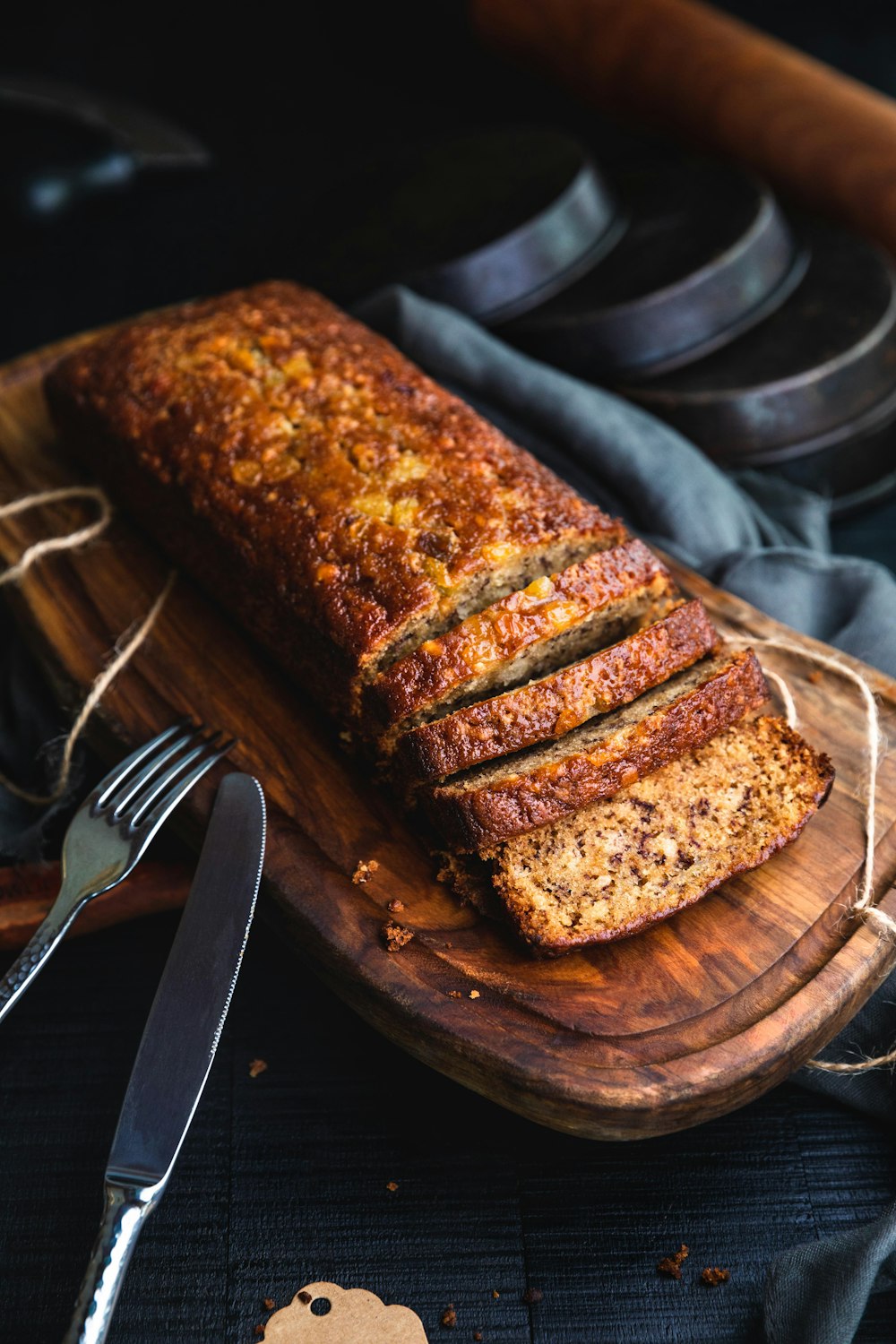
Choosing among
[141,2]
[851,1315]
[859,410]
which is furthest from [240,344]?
[141,2]

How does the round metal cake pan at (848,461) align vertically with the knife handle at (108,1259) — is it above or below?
above

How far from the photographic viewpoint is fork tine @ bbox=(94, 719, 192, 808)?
3000mm

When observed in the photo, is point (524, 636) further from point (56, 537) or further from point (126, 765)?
point (56, 537)

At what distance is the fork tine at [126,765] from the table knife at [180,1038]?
0.26 meters

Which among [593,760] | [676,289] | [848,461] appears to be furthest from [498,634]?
[848,461]

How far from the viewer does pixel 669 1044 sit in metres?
2.58

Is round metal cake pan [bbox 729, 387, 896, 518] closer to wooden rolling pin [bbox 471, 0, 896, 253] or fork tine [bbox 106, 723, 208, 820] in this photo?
wooden rolling pin [bbox 471, 0, 896, 253]

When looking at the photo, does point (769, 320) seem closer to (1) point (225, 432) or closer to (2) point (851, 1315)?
(1) point (225, 432)

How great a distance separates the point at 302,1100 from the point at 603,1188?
2.42 feet

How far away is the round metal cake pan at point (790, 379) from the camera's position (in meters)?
4.08

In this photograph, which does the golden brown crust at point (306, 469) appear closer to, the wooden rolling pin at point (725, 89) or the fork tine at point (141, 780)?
the fork tine at point (141, 780)

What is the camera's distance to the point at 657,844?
111 inches

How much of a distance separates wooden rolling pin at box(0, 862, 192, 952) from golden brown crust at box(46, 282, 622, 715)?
0.66m

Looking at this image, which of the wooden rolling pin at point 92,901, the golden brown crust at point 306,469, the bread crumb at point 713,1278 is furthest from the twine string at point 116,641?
the bread crumb at point 713,1278
